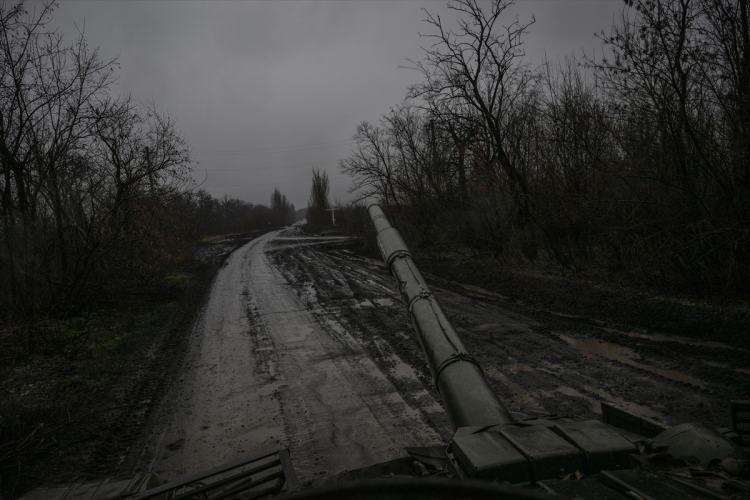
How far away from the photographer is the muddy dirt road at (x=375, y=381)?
13.7 ft

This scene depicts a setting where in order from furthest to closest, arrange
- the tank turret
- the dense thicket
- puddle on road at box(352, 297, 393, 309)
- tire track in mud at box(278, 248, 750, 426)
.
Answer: the dense thicket, puddle on road at box(352, 297, 393, 309), tire track in mud at box(278, 248, 750, 426), the tank turret

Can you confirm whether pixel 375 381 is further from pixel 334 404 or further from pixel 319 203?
pixel 319 203

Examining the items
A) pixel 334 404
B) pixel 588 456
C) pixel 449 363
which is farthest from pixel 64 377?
pixel 588 456

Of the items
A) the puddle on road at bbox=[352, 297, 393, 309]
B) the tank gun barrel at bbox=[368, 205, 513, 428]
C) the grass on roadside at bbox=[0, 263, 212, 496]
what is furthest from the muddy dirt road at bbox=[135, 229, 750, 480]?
the tank gun barrel at bbox=[368, 205, 513, 428]

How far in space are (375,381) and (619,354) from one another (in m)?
3.36

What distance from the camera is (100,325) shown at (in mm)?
9281

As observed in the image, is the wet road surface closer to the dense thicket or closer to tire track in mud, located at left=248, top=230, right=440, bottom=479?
tire track in mud, located at left=248, top=230, right=440, bottom=479

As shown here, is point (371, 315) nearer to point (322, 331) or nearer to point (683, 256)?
point (322, 331)

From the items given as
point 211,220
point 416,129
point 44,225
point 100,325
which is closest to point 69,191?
point 44,225

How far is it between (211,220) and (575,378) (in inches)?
2154

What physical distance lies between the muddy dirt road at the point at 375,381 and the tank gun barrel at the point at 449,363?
116 centimetres

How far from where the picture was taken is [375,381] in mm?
5559

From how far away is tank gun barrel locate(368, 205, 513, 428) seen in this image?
2635 millimetres

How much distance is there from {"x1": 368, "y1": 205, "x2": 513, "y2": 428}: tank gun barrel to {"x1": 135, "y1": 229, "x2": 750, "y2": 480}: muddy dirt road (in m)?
1.16
